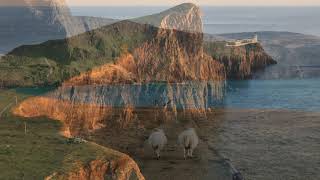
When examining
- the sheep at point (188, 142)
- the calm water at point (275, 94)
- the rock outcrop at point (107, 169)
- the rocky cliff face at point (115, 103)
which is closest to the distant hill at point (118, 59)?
the rocky cliff face at point (115, 103)

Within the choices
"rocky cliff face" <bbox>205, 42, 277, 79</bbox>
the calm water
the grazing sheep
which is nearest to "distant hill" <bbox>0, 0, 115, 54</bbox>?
"rocky cliff face" <bbox>205, 42, 277, 79</bbox>

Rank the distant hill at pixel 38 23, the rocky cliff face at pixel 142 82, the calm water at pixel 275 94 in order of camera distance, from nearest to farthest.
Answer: the rocky cliff face at pixel 142 82 → the calm water at pixel 275 94 → the distant hill at pixel 38 23

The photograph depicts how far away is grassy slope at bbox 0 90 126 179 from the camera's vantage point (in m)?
29.0

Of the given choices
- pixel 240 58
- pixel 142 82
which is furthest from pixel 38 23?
pixel 142 82

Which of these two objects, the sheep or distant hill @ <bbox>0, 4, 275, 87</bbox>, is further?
distant hill @ <bbox>0, 4, 275, 87</bbox>

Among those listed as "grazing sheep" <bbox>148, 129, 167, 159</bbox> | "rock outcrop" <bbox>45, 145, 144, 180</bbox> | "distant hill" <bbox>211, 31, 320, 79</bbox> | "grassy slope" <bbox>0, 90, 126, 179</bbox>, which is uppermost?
"distant hill" <bbox>211, 31, 320, 79</bbox>

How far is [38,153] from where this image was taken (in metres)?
32.7

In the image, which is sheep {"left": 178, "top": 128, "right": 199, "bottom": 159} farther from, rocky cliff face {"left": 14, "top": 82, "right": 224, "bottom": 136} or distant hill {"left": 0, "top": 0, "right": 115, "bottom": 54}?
distant hill {"left": 0, "top": 0, "right": 115, "bottom": 54}

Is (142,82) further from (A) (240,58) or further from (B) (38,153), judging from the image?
(B) (38,153)

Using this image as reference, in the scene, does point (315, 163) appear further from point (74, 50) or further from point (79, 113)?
point (74, 50)

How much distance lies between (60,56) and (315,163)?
48558mm

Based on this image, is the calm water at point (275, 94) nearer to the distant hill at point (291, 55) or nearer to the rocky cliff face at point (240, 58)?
the rocky cliff face at point (240, 58)

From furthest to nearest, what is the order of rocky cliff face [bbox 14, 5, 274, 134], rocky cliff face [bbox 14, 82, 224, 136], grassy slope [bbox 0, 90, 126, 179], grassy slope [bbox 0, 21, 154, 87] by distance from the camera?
grassy slope [bbox 0, 21, 154, 87] < rocky cliff face [bbox 14, 5, 274, 134] < rocky cliff face [bbox 14, 82, 224, 136] < grassy slope [bbox 0, 90, 126, 179]

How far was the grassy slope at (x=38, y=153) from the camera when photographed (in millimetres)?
28984
